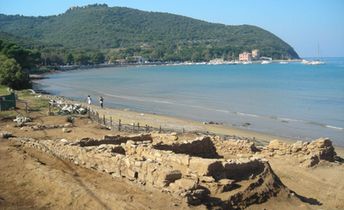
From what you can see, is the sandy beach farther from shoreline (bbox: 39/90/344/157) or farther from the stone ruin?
shoreline (bbox: 39/90/344/157)

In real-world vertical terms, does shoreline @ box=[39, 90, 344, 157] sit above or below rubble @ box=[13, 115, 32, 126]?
below

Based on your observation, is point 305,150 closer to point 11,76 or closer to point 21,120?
point 21,120

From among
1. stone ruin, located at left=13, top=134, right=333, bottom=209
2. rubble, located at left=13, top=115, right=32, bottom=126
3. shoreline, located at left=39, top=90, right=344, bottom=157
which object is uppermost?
stone ruin, located at left=13, top=134, right=333, bottom=209

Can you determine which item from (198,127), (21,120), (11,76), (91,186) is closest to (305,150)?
(91,186)

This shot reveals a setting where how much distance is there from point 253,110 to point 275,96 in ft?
60.0

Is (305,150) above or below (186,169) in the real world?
below

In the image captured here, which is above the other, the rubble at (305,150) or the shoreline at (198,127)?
the rubble at (305,150)

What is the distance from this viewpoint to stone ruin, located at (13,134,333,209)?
47.3 ft

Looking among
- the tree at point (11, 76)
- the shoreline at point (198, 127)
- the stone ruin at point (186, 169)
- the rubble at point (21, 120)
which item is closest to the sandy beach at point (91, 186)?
the stone ruin at point (186, 169)

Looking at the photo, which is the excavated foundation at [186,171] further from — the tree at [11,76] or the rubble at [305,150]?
the tree at [11,76]

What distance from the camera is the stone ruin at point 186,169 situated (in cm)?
1441

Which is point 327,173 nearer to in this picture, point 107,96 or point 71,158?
point 71,158

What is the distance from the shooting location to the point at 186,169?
1586cm

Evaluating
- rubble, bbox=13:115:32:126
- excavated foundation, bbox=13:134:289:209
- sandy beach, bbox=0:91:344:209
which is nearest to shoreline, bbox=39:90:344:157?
rubble, bbox=13:115:32:126
